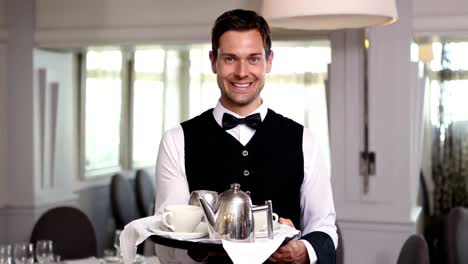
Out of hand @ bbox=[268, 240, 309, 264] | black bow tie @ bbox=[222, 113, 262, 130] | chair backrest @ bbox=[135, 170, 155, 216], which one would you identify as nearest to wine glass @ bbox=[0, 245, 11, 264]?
black bow tie @ bbox=[222, 113, 262, 130]

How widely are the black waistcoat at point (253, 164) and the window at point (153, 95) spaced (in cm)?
441

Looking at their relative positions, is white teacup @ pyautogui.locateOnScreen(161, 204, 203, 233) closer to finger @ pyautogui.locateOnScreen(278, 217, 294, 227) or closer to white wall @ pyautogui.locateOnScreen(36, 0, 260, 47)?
finger @ pyautogui.locateOnScreen(278, 217, 294, 227)

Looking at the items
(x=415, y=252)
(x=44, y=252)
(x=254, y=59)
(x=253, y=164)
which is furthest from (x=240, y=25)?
(x=44, y=252)

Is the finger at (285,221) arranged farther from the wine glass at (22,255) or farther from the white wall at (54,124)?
the white wall at (54,124)

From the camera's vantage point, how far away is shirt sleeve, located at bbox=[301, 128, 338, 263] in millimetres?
1943

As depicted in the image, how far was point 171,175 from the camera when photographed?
6.41 feet

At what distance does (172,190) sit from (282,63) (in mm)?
6316

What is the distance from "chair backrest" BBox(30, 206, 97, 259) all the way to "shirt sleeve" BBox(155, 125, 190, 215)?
7.94 ft

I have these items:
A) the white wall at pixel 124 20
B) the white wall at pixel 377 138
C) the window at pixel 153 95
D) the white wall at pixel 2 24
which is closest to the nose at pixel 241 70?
the white wall at pixel 377 138

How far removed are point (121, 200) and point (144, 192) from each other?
48 cm

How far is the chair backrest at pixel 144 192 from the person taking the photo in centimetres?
681

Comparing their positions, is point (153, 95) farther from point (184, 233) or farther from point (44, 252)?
point (184, 233)

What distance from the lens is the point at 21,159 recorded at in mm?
5223

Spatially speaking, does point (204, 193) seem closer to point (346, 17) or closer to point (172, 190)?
point (172, 190)
